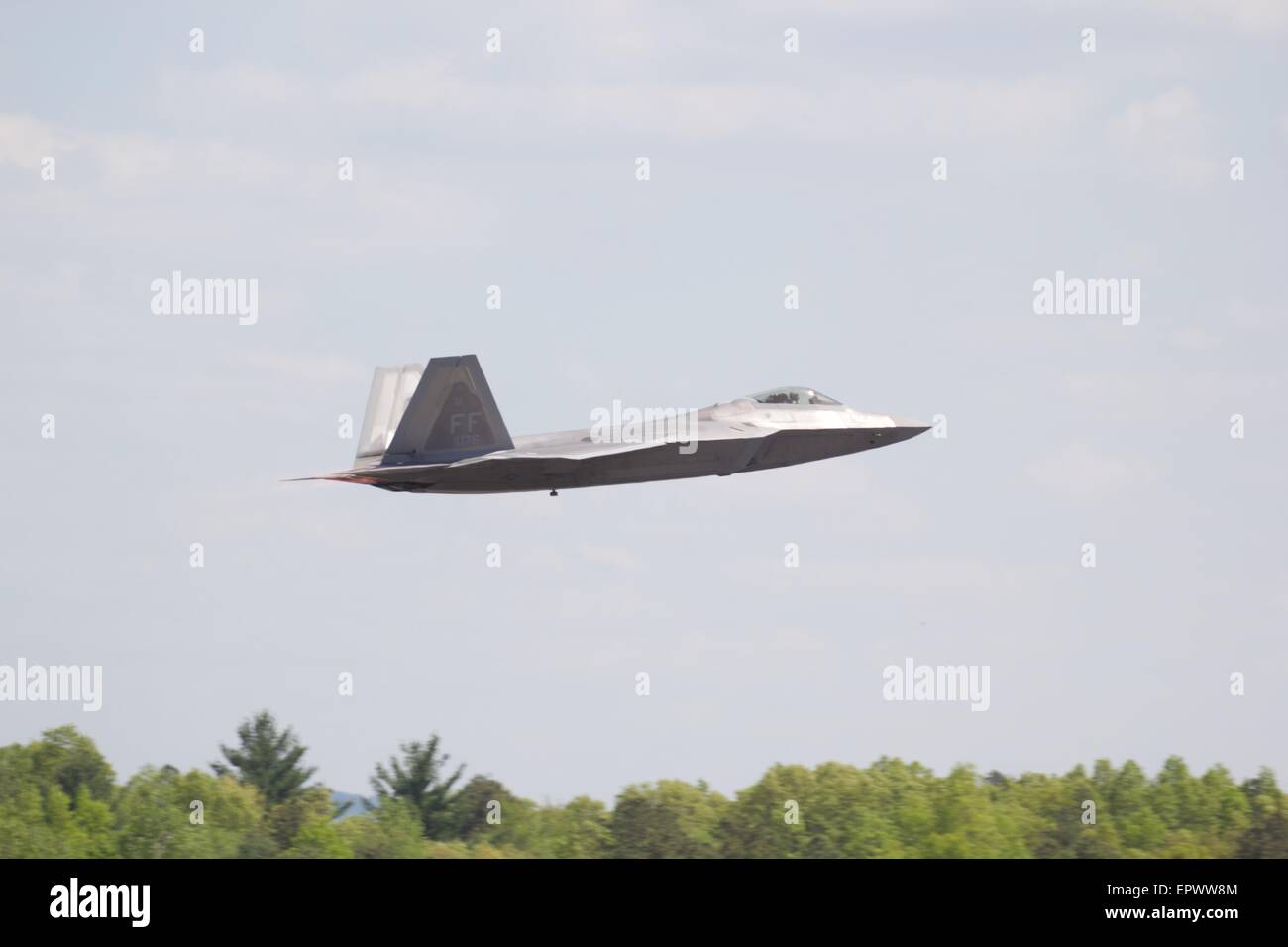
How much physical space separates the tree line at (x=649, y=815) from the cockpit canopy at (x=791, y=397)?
59.8m

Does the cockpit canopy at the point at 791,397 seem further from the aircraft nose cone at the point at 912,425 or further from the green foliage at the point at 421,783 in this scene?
the green foliage at the point at 421,783

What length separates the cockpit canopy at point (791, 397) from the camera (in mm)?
45781

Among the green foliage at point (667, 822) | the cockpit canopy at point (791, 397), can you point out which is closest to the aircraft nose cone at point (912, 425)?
the cockpit canopy at point (791, 397)

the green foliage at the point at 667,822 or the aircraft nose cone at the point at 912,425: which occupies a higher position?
the aircraft nose cone at the point at 912,425

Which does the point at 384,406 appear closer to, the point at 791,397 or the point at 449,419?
the point at 449,419

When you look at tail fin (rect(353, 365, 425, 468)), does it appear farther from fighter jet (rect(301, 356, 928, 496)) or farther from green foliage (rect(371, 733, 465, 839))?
green foliage (rect(371, 733, 465, 839))

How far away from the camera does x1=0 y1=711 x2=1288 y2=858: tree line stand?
107500 mm

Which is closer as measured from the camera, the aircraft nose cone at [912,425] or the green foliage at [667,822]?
the aircraft nose cone at [912,425]

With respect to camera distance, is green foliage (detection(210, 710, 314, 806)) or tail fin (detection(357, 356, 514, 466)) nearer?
tail fin (detection(357, 356, 514, 466))

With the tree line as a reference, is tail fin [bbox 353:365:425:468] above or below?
above

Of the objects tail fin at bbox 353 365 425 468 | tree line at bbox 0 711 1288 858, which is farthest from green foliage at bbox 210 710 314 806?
tail fin at bbox 353 365 425 468

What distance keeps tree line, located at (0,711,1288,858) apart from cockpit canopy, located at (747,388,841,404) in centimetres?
5978
